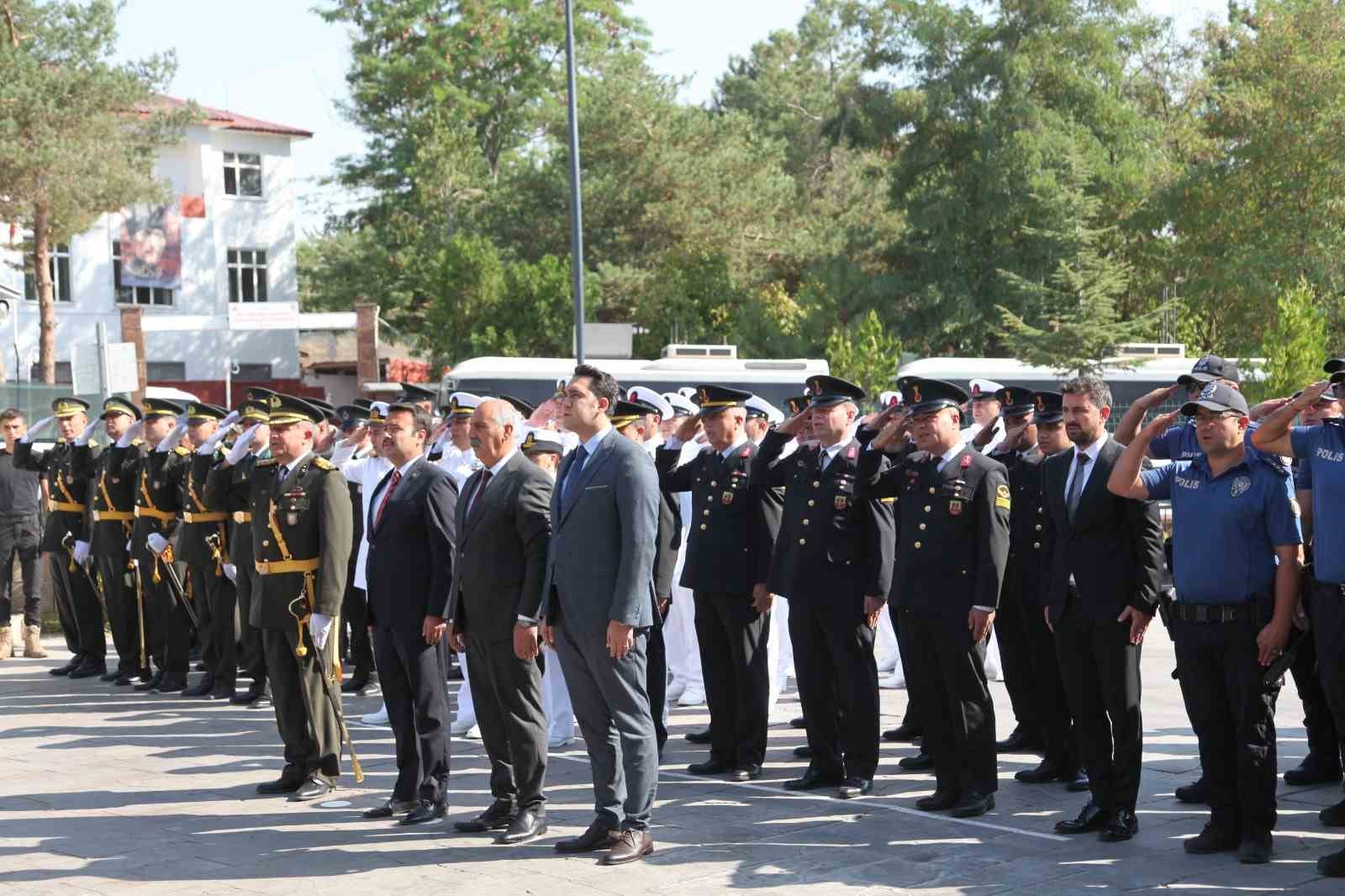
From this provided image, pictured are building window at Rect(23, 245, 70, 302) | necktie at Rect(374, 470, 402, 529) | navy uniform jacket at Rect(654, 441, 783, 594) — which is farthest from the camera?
building window at Rect(23, 245, 70, 302)

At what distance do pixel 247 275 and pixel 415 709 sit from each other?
4347 cm

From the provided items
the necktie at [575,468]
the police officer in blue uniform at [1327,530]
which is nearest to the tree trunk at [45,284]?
the necktie at [575,468]

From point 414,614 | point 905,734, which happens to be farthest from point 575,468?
point 905,734

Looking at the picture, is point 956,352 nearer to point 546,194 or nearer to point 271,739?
point 546,194

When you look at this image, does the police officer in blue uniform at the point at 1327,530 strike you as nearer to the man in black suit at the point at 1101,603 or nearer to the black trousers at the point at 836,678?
the man in black suit at the point at 1101,603

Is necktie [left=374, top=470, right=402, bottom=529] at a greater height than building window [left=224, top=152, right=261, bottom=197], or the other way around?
building window [left=224, top=152, right=261, bottom=197]

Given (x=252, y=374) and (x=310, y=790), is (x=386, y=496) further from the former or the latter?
(x=252, y=374)

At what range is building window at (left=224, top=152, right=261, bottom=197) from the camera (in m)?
49.1

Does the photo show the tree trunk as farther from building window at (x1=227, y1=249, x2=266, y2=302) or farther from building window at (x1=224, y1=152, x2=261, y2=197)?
building window at (x1=224, y1=152, x2=261, y2=197)

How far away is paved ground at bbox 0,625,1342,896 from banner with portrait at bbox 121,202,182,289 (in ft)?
127

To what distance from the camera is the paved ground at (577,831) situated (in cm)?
686

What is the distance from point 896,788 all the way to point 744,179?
3854 centimetres

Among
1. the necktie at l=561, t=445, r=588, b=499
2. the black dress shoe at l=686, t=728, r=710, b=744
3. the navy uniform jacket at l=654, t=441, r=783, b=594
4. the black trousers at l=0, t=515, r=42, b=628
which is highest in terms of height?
the necktie at l=561, t=445, r=588, b=499

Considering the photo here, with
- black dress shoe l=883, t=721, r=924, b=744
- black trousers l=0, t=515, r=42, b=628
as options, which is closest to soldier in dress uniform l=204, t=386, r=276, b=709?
black trousers l=0, t=515, r=42, b=628
